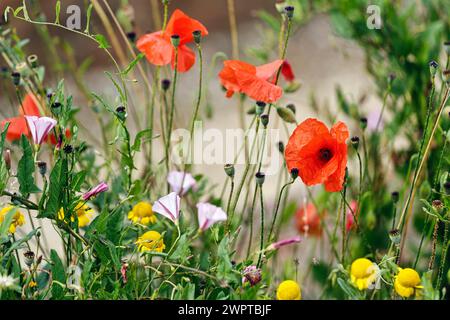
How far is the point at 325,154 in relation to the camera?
3.30 ft

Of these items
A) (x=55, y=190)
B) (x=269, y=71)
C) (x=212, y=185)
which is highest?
(x=269, y=71)

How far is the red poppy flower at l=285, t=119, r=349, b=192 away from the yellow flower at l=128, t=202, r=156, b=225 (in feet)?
0.62

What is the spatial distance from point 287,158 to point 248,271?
168mm

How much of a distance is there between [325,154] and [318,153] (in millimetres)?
11

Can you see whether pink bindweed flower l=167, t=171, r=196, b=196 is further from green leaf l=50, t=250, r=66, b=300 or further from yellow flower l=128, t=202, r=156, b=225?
green leaf l=50, t=250, r=66, b=300

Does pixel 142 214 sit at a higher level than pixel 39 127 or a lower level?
lower

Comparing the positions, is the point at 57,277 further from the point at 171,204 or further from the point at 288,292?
the point at 288,292

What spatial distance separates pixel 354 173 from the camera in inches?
69.4

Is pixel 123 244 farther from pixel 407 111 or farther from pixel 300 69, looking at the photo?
pixel 300 69

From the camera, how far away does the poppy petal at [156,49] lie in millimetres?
1087

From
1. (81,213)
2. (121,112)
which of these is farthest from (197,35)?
(81,213)

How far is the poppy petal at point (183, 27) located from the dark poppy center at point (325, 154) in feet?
0.75

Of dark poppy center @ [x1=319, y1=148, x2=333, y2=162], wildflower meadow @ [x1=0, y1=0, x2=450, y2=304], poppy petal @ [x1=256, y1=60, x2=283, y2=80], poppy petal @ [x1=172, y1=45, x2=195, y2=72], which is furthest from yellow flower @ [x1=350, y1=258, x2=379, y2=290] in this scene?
poppy petal @ [x1=172, y1=45, x2=195, y2=72]
